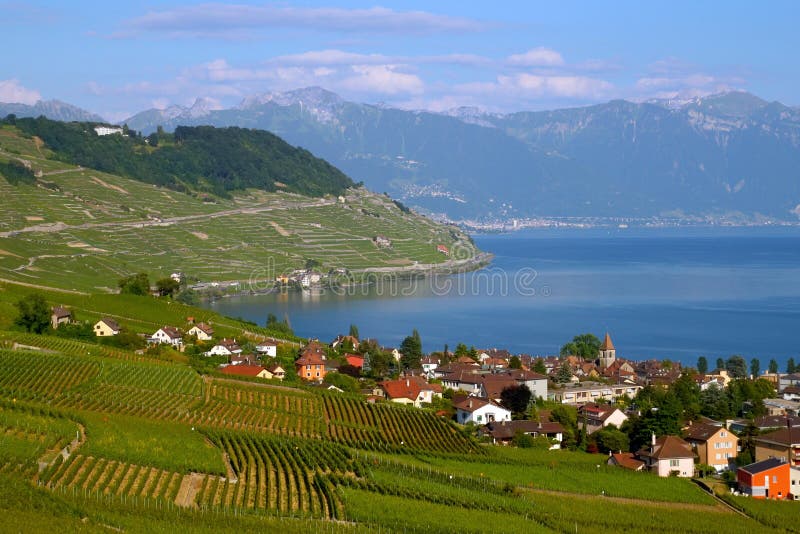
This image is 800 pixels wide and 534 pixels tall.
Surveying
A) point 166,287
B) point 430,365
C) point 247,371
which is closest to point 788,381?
point 430,365

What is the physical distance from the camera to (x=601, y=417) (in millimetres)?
30891

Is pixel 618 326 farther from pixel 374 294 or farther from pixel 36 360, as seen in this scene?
pixel 36 360

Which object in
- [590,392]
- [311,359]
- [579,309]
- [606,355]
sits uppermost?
[311,359]

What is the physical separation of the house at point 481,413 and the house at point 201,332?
1505cm

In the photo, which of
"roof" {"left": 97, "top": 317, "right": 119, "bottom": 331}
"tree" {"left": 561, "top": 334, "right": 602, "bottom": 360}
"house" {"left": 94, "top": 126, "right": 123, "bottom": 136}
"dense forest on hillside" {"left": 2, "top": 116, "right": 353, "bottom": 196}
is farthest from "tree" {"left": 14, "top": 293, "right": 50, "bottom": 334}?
"house" {"left": 94, "top": 126, "right": 123, "bottom": 136}

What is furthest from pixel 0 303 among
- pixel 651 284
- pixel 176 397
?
pixel 651 284

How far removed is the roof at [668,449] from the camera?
2590 cm

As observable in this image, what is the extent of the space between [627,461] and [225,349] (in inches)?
721

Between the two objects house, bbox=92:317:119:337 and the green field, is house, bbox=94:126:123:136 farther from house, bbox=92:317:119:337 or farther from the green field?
the green field

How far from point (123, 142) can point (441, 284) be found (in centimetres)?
3953

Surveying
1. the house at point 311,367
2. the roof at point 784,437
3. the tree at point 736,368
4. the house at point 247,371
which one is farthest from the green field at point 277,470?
the tree at point 736,368

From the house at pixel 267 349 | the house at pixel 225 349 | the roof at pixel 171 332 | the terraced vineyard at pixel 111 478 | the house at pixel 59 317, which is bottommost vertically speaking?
the house at pixel 267 349

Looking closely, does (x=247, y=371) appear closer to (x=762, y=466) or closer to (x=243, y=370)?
(x=243, y=370)

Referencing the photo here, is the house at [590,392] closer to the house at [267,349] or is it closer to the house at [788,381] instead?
the house at [788,381]
